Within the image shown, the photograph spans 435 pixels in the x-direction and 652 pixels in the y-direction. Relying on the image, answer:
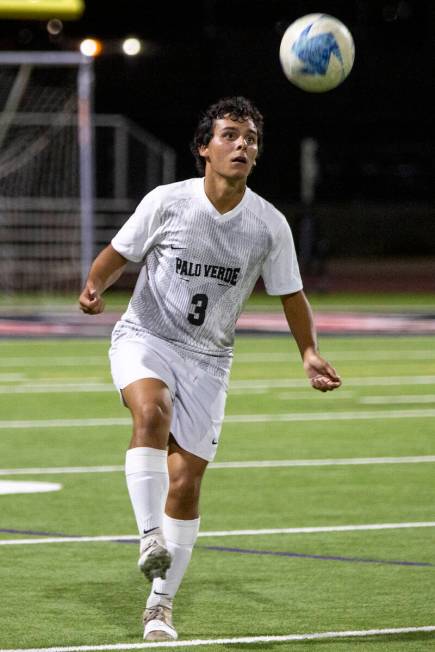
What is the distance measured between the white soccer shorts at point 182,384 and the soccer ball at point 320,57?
2.15 m

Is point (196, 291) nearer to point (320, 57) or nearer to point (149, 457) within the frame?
point (149, 457)

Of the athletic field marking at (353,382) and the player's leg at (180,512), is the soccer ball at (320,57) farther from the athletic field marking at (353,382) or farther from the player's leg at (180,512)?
the athletic field marking at (353,382)

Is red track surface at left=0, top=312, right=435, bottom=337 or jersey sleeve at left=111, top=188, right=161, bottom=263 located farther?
red track surface at left=0, top=312, right=435, bottom=337

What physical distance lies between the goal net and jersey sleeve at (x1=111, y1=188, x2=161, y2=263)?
20.3m

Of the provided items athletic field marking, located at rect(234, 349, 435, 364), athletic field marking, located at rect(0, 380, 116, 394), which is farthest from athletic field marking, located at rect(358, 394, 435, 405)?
athletic field marking, located at rect(234, 349, 435, 364)

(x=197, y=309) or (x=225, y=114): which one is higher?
(x=225, y=114)

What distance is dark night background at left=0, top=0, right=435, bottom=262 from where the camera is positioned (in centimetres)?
3497

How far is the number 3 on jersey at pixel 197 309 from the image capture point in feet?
20.0

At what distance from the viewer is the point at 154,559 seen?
5.41 meters

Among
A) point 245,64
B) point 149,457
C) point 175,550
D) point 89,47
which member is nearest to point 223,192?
point 149,457

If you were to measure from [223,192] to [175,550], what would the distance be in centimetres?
146

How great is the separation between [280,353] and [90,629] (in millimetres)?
13013

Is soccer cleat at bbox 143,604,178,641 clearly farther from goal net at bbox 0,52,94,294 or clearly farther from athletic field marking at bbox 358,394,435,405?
goal net at bbox 0,52,94,294

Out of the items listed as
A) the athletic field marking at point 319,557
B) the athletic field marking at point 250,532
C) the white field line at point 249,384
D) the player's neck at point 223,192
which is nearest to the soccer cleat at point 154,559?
the player's neck at point 223,192
